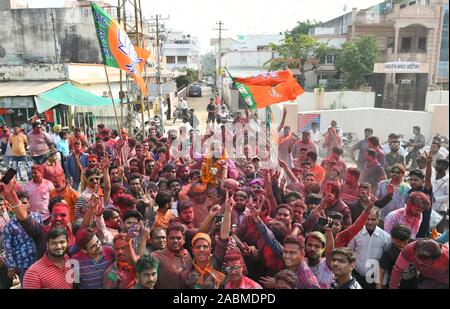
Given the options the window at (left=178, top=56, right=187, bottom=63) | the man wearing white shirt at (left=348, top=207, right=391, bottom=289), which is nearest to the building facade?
the man wearing white shirt at (left=348, top=207, right=391, bottom=289)

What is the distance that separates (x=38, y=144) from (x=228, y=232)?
257 inches

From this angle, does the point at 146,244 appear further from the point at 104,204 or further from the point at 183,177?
the point at 183,177

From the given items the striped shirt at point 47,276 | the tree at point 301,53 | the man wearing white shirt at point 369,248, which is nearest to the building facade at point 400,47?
the tree at point 301,53

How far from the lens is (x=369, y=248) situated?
10.4ft

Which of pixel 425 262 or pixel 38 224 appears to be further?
pixel 38 224

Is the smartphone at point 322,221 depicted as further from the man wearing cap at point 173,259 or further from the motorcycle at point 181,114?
the motorcycle at point 181,114

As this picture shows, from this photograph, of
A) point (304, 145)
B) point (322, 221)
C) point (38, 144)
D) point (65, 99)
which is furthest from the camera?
point (65, 99)

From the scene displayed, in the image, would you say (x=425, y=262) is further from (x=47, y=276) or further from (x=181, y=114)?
(x=181, y=114)

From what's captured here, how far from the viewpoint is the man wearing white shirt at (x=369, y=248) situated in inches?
122

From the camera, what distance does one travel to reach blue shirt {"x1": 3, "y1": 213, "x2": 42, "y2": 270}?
124 inches

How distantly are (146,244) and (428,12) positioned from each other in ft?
79.1

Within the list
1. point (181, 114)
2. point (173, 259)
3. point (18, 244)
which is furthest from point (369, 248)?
point (181, 114)

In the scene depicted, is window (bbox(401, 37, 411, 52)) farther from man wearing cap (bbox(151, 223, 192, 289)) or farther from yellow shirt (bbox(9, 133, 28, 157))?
man wearing cap (bbox(151, 223, 192, 289))

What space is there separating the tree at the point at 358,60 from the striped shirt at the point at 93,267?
25.9 m
